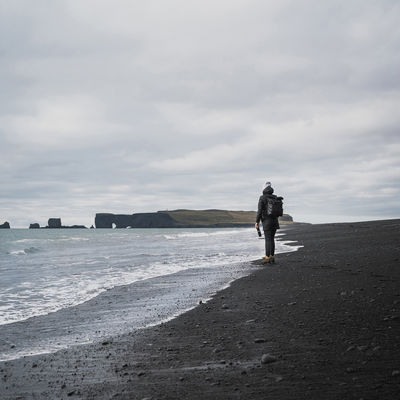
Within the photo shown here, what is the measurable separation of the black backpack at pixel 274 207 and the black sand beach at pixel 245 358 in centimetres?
691

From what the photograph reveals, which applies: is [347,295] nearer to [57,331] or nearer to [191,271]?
[57,331]

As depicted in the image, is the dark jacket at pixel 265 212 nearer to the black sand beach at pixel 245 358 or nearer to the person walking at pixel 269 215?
the person walking at pixel 269 215

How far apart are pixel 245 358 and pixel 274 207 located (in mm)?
10352

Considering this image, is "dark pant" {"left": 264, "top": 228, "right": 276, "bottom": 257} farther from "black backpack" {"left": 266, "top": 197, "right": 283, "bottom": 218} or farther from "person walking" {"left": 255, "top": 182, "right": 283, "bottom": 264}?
"black backpack" {"left": 266, "top": 197, "right": 283, "bottom": 218}

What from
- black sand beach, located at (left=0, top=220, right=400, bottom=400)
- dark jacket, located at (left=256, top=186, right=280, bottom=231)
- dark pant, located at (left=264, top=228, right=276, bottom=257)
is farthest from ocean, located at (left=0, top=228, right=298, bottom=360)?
dark jacket, located at (left=256, top=186, right=280, bottom=231)

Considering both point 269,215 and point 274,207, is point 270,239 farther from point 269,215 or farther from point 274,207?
point 274,207

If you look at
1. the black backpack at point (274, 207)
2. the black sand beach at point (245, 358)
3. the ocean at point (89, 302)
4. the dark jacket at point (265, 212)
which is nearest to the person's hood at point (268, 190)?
the dark jacket at point (265, 212)

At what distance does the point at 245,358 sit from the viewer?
15.0ft

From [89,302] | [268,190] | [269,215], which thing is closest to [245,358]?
[89,302]

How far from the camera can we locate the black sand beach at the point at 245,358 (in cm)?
371

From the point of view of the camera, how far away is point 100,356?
5.06 m

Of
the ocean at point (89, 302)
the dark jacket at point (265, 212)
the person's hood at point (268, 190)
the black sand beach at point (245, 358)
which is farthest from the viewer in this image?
the person's hood at point (268, 190)

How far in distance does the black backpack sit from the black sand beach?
6.91 m

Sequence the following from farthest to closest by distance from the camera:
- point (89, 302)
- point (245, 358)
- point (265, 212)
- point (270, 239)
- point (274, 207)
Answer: point (265, 212)
point (270, 239)
point (274, 207)
point (89, 302)
point (245, 358)
